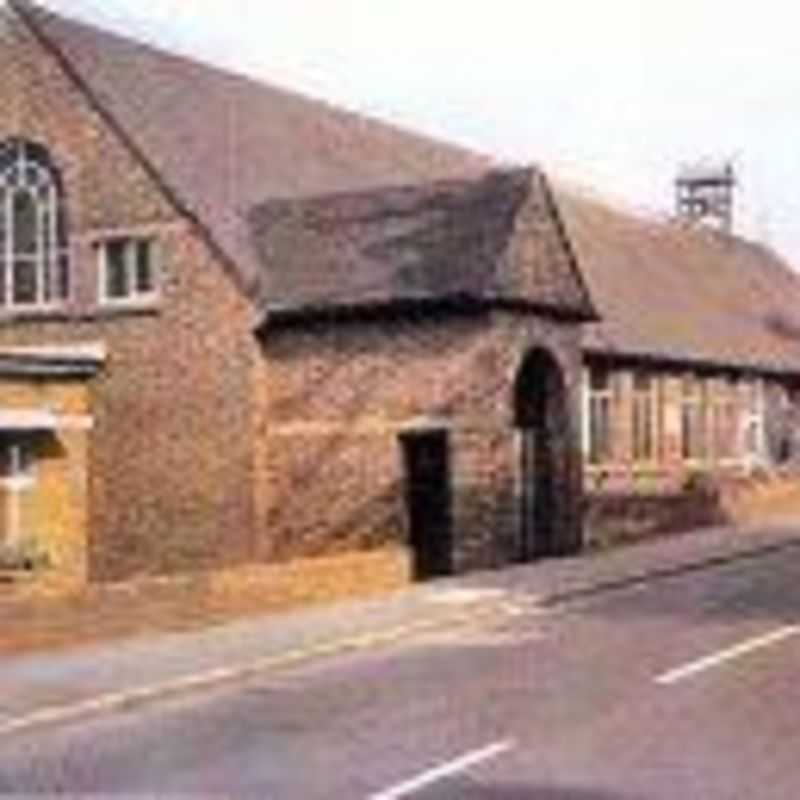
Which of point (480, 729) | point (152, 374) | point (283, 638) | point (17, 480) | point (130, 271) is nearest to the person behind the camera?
point (480, 729)

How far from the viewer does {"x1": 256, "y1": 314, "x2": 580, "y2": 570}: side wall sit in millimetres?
37844

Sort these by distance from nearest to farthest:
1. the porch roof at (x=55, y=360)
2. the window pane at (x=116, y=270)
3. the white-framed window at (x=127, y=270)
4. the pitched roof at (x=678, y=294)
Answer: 1. the porch roof at (x=55, y=360)
2. the white-framed window at (x=127, y=270)
3. the window pane at (x=116, y=270)
4. the pitched roof at (x=678, y=294)

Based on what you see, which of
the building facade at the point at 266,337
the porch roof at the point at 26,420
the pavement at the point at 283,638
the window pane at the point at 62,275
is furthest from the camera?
the window pane at the point at 62,275

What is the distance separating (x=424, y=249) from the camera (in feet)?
129

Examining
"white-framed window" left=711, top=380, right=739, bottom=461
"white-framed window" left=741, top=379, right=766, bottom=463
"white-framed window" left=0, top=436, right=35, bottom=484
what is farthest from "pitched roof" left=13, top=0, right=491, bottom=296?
"white-framed window" left=741, top=379, right=766, bottom=463

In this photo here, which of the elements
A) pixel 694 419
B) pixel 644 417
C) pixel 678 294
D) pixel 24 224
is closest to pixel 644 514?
pixel 644 417

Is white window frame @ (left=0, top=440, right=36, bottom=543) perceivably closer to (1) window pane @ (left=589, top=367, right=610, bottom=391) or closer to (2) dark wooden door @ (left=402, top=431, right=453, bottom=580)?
(2) dark wooden door @ (left=402, top=431, right=453, bottom=580)

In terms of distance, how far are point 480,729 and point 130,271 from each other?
2368cm

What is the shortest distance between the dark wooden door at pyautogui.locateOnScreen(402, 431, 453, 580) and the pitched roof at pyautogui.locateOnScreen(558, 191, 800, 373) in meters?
8.60

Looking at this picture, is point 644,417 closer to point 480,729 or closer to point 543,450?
point 543,450

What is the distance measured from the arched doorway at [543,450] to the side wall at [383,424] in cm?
24

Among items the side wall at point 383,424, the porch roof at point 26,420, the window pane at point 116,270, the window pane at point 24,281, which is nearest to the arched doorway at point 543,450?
the side wall at point 383,424

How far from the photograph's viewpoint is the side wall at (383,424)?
37.8 m

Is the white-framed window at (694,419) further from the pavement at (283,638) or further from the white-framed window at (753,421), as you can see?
the pavement at (283,638)
